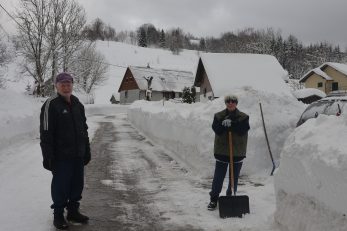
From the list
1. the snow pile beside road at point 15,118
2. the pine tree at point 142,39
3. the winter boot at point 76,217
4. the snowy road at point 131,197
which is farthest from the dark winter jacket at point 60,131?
the pine tree at point 142,39

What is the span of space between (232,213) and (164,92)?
201 feet

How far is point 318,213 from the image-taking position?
4410 millimetres

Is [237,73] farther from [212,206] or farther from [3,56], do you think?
[212,206]

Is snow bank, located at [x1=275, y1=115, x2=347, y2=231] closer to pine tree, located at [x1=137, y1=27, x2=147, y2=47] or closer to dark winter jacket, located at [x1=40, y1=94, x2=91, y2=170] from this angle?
dark winter jacket, located at [x1=40, y1=94, x2=91, y2=170]

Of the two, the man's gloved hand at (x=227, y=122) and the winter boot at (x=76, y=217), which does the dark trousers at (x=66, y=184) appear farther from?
the man's gloved hand at (x=227, y=122)

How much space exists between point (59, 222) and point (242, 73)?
36921 mm

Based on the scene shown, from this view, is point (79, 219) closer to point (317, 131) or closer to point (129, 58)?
point (317, 131)

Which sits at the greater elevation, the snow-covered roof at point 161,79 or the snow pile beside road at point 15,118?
the snow-covered roof at point 161,79

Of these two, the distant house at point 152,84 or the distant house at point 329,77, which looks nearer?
the distant house at point 329,77

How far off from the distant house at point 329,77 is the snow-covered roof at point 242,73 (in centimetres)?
1351

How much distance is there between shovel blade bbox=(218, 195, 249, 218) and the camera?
603 cm

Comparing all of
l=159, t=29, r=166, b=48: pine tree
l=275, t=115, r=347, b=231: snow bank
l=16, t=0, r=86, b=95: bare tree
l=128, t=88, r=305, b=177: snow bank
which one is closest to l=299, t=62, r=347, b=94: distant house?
l=16, t=0, r=86, b=95: bare tree

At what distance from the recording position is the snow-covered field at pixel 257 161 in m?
4.39

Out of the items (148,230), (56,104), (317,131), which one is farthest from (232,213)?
(56,104)
